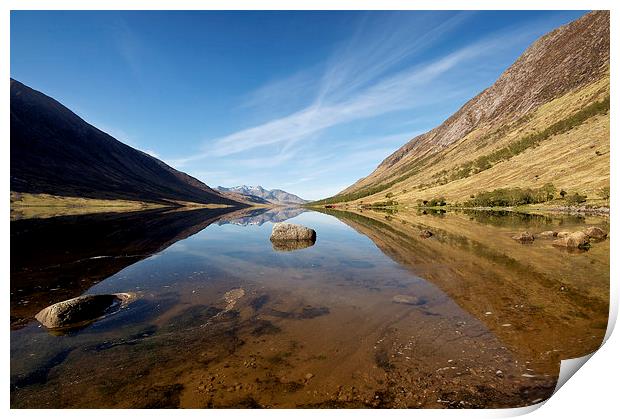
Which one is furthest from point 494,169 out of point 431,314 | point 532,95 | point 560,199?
point 431,314

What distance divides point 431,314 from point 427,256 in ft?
47.6

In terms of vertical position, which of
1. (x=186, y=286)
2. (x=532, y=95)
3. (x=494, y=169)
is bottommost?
(x=186, y=286)

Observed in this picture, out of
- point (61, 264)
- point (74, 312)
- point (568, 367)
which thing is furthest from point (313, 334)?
point (61, 264)

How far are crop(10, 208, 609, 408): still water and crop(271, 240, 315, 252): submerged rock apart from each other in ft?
31.5

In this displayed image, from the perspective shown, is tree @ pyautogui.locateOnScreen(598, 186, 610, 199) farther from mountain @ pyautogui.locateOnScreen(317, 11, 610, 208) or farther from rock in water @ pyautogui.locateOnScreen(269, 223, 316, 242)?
rock in water @ pyautogui.locateOnScreen(269, 223, 316, 242)

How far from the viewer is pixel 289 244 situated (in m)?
37.2

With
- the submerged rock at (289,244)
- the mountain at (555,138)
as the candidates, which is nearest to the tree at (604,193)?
the mountain at (555,138)

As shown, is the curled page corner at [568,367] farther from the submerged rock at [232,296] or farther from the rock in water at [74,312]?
the rock in water at [74,312]

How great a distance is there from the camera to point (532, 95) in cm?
19275

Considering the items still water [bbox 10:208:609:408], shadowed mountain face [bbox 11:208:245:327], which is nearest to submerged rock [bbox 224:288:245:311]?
still water [bbox 10:208:609:408]

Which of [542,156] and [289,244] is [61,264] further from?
[542,156]

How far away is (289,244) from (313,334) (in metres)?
25.5
